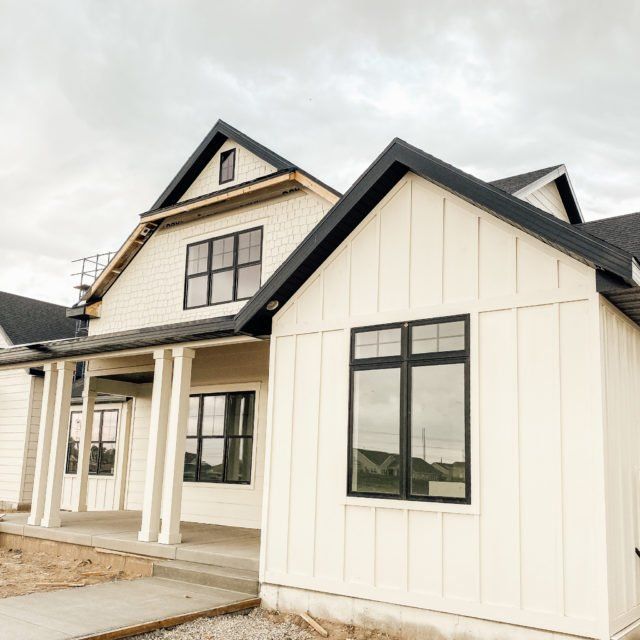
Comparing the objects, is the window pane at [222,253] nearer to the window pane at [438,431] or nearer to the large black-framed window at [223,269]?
the large black-framed window at [223,269]

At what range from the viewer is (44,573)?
29.7 ft

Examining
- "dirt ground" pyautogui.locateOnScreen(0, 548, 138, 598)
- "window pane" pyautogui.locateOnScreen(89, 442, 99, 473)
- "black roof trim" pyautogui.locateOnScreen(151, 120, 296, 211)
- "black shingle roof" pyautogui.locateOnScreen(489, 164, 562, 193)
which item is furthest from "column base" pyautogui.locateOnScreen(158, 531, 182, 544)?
"black shingle roof" pyautogui.locateOnScreen(489, 164, 562, 193)

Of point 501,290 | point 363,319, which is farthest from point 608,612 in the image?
point 363,319

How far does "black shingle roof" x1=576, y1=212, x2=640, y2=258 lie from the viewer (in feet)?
27.9

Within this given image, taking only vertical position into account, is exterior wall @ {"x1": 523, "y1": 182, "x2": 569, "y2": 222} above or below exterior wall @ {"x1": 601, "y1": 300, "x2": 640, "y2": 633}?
above

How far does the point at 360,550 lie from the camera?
641cm

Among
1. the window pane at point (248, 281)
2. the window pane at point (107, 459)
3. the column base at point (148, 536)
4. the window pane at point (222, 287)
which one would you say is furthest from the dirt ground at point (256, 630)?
the window pane at point (107, 459)

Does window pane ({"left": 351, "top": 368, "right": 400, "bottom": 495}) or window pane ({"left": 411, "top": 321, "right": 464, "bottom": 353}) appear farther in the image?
window pane ({"left": 351, "top": 368, "right": 400, "bottom": 495})

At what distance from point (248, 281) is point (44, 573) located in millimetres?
5341

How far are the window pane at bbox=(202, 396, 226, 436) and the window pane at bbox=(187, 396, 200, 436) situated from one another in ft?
0.52

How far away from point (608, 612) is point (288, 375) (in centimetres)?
381

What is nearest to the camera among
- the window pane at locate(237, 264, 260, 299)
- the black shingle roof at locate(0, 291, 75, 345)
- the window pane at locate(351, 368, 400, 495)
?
the window pane at locate(351, 368, 400, 495)

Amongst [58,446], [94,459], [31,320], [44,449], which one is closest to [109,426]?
[94,459]

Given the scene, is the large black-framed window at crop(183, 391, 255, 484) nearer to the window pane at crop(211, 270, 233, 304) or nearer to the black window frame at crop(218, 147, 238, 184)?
the window pane at crop(211, 270, 233, 304)
